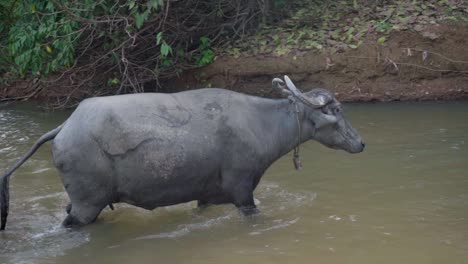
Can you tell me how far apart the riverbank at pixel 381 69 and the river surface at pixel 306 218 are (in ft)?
6.76

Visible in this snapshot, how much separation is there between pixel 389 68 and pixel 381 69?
12 cm

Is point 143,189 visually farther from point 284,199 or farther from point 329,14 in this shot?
point 329,14

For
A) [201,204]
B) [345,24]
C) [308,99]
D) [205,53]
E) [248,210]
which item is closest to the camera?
[248,210]

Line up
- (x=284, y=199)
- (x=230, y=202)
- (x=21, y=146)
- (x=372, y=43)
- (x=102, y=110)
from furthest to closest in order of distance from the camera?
1. (x=372, y=43)
2. (x=21, y=146)
3. (x=284, y=199)
4. (x=230, y=202)
5. (x=102, y=110)

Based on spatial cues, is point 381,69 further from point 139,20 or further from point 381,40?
point 139,20

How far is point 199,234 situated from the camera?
6.72 meters

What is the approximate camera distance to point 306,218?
706 centimetres

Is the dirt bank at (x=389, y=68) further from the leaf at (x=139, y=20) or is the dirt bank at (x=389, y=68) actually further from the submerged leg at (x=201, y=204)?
the submerged leg at (x=201, y=204)

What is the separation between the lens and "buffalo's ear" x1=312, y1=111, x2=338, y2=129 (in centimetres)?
710

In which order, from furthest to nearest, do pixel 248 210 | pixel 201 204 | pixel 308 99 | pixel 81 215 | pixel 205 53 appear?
1. pixel 205 53
2. pixel 201 204
3. pixel 308 99
4. pixel 248 210
5. pixel 81 215

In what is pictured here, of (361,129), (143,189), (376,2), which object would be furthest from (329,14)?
(143,189)

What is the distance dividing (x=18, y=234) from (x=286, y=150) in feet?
8.34

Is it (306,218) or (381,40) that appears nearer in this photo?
(306,218)

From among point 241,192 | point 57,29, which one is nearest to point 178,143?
point 241,192
